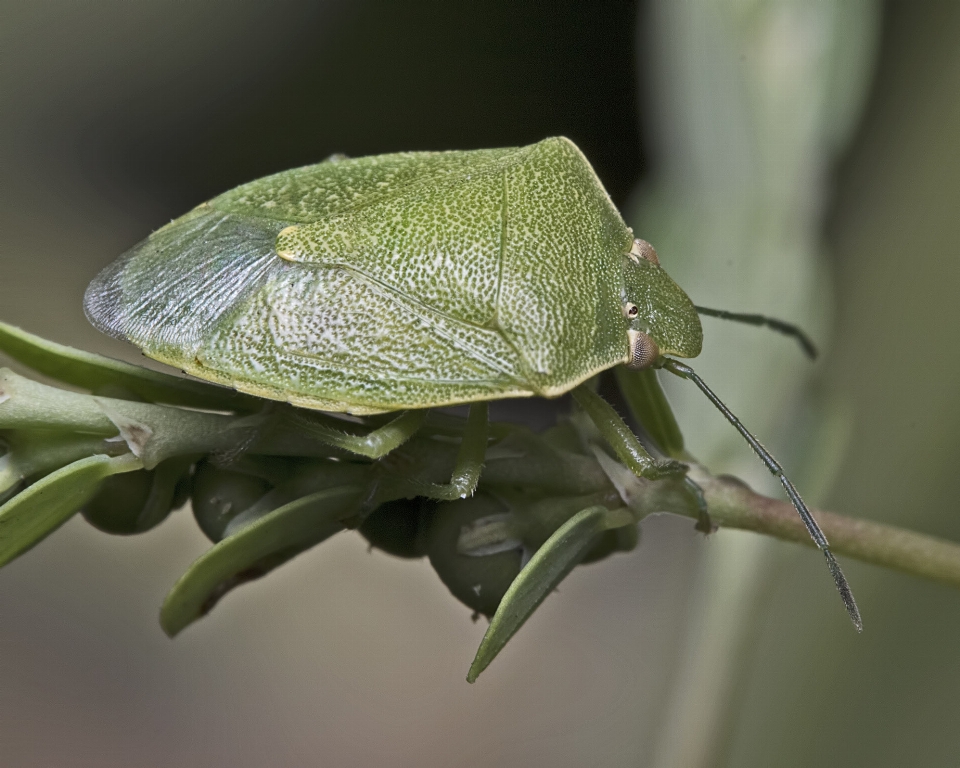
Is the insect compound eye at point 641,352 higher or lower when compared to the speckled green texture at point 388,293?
lower

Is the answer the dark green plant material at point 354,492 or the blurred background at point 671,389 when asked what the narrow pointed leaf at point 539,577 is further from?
the blurred background at point 671,389

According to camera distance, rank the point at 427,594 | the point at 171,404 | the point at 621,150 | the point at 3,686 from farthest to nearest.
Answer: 1. the point at 621,150
2. the point at 427,594
3. the point at 3,686
4. the point at 171,404

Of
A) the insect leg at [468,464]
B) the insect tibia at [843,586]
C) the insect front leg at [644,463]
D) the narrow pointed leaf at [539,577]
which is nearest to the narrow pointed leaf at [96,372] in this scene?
the insect leg at [468,464]

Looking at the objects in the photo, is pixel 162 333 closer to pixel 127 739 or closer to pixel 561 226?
pixel 561 226

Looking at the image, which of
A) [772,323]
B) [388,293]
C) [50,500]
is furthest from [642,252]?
[50,500]

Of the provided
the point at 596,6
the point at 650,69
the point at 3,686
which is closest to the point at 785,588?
the point at 650,69

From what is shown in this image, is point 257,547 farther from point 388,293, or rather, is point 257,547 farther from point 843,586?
point 843,586
